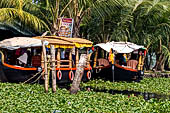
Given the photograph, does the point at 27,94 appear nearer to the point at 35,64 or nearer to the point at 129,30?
the point at 35,64

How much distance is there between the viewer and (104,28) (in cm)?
2172

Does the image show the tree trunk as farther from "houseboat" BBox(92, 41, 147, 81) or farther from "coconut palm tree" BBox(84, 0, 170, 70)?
"coconut palm tree" BBox(84, 0, 170, 70)

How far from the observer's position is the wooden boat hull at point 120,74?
17875 millimetres

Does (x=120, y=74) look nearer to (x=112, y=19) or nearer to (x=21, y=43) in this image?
(x=112, y=19)

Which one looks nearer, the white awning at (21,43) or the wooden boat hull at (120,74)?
the white awning at (21,43)

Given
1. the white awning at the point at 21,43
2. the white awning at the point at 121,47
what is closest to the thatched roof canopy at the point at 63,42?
the white awning at the point at 21,43

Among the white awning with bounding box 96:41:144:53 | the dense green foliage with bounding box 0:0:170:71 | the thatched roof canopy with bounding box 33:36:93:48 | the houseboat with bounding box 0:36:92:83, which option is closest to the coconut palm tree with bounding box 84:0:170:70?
the dense green foliage with bounding box 0:0:170:71

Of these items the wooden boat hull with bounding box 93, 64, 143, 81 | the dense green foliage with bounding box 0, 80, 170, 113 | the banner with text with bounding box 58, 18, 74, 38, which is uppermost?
the banner with text with bounding box 58, 18, 74, 38

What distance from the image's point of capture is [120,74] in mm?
17906

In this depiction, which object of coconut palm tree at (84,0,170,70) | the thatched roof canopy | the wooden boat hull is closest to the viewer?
the thatched roof canopy

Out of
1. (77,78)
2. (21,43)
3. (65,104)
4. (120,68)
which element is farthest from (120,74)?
(65,104)

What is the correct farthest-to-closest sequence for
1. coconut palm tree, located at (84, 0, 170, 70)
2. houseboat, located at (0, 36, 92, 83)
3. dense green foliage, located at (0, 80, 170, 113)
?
coconut palm tree, located at (84, 0, 170, 70) < houseboat, located at (0, 36, 92, 83) < dense green foliage, located at (0, 80, 170, 113)

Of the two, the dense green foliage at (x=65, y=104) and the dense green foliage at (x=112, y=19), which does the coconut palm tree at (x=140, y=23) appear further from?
the dense green foliage at (x=65, y=104)

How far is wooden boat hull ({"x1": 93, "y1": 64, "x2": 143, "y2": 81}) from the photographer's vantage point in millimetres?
17875
